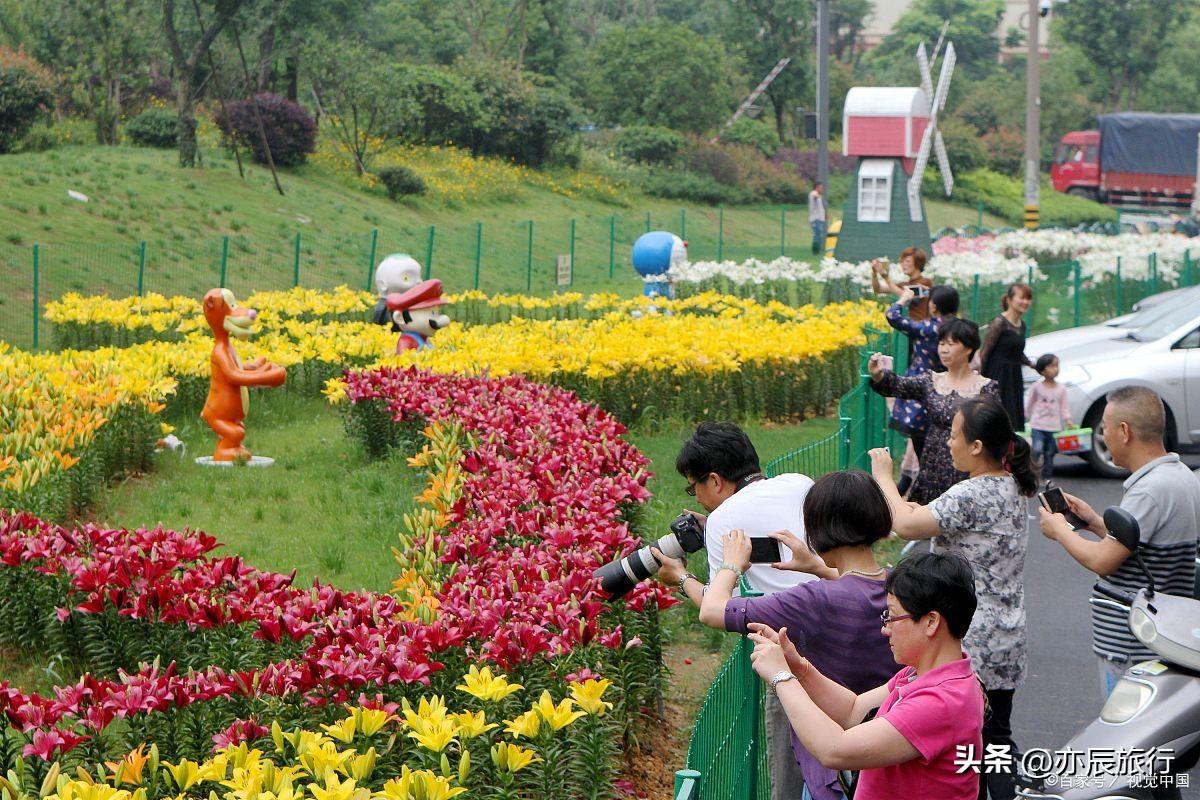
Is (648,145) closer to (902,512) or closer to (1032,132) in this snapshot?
(1032,132)

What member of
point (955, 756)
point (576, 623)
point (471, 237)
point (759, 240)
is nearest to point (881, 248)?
point (471, 237)

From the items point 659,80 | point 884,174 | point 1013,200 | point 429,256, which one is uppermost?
point 659,80

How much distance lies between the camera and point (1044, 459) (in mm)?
10992

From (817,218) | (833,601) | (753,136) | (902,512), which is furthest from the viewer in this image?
(753,136)

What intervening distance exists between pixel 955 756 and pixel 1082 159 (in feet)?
179

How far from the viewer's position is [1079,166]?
54.3 m

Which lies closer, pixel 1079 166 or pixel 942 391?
pixel 942 391

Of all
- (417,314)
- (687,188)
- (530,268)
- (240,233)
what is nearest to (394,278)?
(417,314)

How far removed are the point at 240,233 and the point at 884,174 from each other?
12491mm

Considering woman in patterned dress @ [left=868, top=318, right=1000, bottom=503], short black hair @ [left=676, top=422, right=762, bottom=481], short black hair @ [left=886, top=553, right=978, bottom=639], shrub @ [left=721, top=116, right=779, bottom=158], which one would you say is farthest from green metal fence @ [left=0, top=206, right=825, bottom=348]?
short black hair @ [left=886, top=553, right=978, bottom=639]

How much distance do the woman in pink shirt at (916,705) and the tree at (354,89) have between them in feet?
111

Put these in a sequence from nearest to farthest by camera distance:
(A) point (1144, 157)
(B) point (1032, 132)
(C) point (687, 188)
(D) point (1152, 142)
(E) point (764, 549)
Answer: (E) point (764, 549), (B) point (1032, 132), (C) point (687, 188), (D) point (1152, 142), (A) point (1144, 157)

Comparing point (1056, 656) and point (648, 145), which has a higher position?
point (648, 145)

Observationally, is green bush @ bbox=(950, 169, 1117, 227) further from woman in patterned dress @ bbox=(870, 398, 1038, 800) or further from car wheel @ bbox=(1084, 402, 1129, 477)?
woman in patterned dress @ bbox=(870, 398, 1038, 800)
